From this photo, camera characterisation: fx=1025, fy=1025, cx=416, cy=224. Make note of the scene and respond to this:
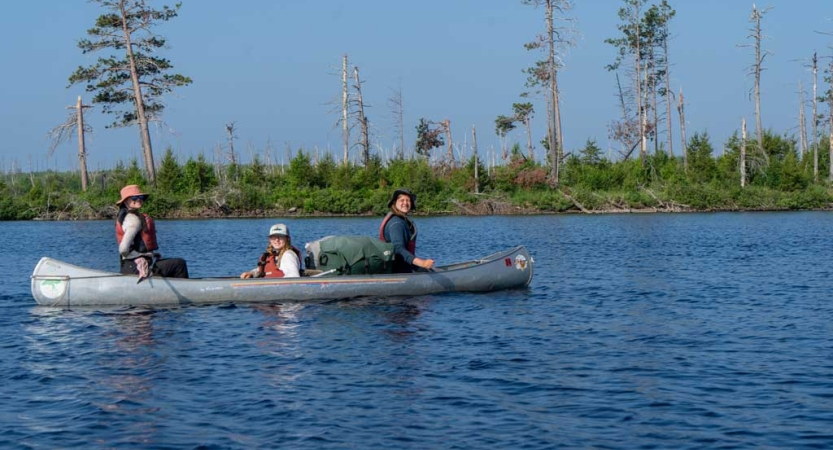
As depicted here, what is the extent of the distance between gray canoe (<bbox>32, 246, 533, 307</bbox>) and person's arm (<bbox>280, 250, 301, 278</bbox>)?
0.51 feet

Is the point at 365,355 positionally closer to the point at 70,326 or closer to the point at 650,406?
the point at 650,406

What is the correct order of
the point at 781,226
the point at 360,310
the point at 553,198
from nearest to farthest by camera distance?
1. the point at 360,310
2. the point at 781,226
3. the point at 553,198

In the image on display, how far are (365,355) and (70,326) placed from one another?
4.81 metres

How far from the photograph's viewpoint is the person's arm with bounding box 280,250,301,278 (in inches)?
640

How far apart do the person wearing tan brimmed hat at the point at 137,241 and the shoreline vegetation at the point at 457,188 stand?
37.0 metres

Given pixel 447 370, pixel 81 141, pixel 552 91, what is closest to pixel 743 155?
pixel 552 91

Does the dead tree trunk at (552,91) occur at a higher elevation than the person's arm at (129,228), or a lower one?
higher

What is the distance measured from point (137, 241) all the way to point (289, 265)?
→ 240cm

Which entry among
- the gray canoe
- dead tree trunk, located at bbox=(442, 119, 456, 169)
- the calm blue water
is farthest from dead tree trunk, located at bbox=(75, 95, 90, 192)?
the gray canoe

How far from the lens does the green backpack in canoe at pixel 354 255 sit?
55.4 ft

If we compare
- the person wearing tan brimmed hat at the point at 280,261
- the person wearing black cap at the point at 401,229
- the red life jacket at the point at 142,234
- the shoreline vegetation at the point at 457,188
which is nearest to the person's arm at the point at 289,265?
the person wearing tan brimmed hat at the point at 280,261

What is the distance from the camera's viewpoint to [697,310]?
16.2 m

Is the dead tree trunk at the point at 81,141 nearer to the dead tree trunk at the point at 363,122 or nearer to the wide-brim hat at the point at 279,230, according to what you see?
the dead tree trunk at the point at 363,122

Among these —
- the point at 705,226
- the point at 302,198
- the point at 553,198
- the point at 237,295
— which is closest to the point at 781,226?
the point at 705,226
